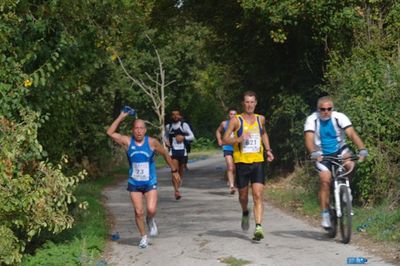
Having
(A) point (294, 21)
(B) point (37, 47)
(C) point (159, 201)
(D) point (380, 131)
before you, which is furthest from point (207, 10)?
(B) point (37, 47)

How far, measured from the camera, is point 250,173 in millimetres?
10852

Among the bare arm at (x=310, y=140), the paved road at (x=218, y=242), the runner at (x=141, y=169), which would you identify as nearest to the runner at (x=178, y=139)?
the paved road at (x=218, y=242)

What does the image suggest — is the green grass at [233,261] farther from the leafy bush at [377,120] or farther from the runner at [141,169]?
the leafy bush at [377,120]

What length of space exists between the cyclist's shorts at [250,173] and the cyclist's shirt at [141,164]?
125 cm

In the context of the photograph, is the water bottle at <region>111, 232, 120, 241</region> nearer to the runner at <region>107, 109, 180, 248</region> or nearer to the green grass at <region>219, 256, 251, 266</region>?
the runner at <region>107, 109, 180, 248</region>

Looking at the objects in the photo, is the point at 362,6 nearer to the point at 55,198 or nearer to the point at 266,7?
the point at 266,7

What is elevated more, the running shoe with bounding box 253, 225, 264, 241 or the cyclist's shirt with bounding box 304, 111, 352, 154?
the cyclist's shirt with bounding box 304, 111, 352, 154

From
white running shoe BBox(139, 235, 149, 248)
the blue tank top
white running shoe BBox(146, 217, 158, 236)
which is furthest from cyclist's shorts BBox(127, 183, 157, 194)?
the blue tank top

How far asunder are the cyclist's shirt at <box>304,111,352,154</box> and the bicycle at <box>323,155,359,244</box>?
20 cm

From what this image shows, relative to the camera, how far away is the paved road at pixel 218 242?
9508 mm

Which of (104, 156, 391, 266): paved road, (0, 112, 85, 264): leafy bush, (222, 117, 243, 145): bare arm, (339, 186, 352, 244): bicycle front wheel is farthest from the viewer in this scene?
(222, 117, 243, 145): bare arm

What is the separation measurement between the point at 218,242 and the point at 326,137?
2133 mm

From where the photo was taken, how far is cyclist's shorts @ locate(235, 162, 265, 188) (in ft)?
35.4

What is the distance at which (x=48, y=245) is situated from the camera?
10555 millimetres
